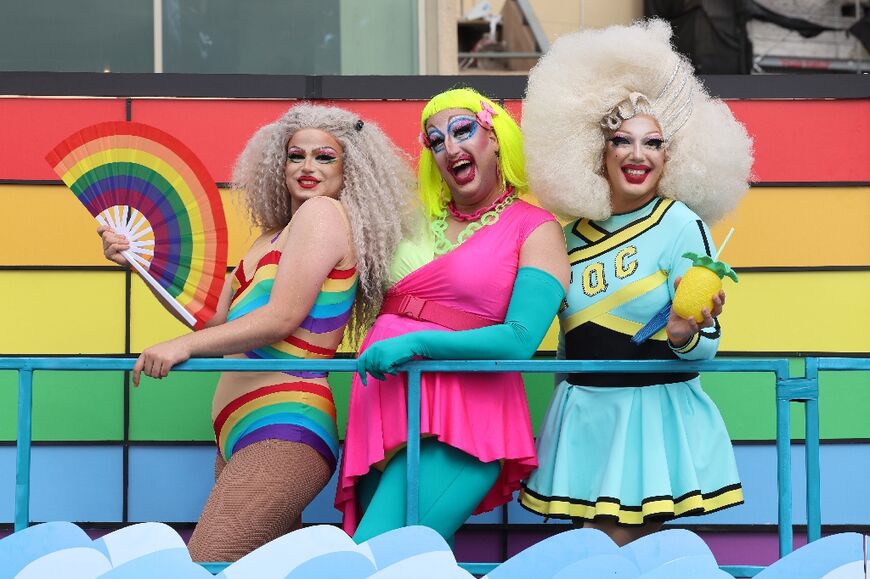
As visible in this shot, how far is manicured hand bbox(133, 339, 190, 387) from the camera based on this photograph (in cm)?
280

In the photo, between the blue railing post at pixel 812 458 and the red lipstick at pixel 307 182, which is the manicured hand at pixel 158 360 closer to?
the red lipstick at pixel 307 182

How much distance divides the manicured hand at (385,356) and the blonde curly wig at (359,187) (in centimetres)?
33

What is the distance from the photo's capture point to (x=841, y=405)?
408 cm

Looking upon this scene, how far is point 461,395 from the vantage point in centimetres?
295

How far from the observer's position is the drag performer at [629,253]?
2930 millimetres

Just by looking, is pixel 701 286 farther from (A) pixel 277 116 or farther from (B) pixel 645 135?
(A) pixel 277 116

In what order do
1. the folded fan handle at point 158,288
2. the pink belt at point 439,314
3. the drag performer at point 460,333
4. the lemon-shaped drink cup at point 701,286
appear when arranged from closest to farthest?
1. the lemon-shaped drink cup at point 701,286
2. the drag performer at point 460,333
3. the pink belt at point 439,314
4. the folded fan handle at point 158,288

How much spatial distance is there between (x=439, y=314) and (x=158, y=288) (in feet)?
2.31

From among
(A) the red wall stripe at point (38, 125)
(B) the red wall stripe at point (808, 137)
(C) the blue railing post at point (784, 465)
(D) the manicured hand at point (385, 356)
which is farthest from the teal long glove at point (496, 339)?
(A) the red wall stripe at point (38, 125)

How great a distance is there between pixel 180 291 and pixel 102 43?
5.72 ft

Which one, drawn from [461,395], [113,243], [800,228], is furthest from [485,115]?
[800,228]

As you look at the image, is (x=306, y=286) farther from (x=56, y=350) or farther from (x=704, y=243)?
(x=56, y=350)

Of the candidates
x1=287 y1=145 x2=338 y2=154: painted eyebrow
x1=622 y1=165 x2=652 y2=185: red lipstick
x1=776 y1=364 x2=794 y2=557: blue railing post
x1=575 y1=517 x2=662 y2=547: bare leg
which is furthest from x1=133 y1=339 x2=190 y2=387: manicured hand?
x1=776 y1=364 x2=794 y2=557: blue railing post

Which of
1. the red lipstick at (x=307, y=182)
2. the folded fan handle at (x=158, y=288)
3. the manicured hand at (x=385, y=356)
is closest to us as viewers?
the manicured hand at (x=385, y=356)
